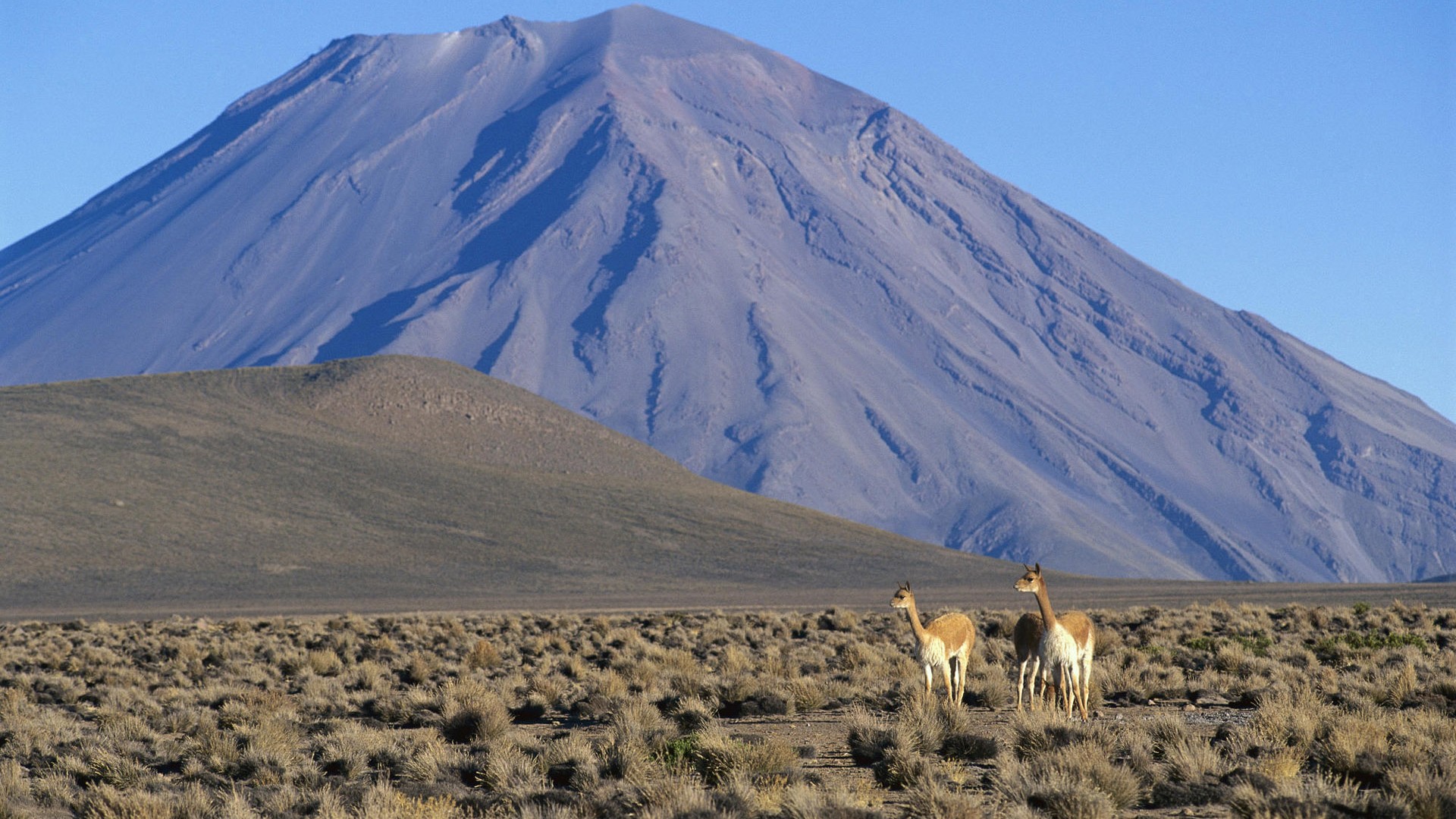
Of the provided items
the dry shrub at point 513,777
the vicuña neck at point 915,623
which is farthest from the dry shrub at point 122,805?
the vicuña neck at point 915,623

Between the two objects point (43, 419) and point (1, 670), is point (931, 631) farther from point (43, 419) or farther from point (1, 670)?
point (43, 419)

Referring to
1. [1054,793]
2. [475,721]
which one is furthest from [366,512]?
[1054,793]

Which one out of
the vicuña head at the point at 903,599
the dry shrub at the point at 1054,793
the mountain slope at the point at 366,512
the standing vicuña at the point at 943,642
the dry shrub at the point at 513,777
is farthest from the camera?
the mountain slope at the point at 366,512

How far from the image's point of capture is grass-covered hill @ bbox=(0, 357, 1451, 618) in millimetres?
59469

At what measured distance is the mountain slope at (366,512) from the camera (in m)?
61.2

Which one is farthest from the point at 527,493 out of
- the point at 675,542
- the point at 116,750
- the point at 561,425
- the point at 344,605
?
the point at 116,750

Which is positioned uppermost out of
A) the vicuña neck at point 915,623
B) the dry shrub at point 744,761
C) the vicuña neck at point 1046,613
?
the vicuña neck at point 1046,613

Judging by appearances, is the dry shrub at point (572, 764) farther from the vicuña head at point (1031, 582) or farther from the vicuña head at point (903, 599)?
the vicuña head at point (1031, 582)

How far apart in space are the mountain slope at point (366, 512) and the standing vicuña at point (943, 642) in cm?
3885

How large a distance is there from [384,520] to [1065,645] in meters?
61.9

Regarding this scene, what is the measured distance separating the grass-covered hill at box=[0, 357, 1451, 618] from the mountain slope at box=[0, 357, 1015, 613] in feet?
0.56

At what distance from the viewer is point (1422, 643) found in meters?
26.0

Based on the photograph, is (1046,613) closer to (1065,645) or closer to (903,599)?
(1065,645)

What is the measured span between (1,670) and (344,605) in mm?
28269
